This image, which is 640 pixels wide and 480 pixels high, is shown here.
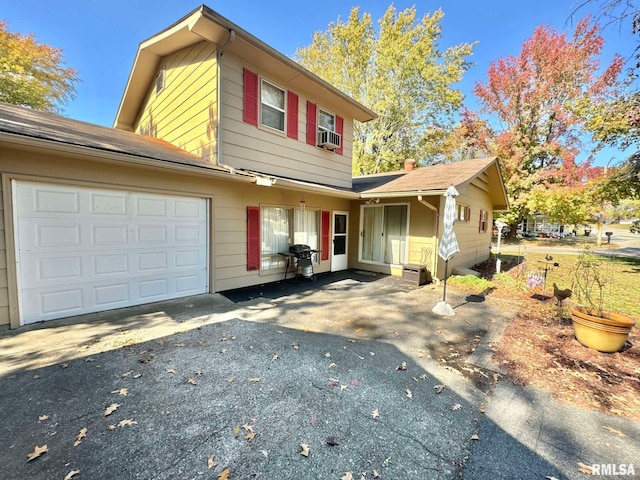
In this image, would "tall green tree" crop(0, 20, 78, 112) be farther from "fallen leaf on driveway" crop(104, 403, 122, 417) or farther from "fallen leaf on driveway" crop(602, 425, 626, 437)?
"fallen leaf on driveway" crop(602, 425, 626, 437)

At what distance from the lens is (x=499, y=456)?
200cm

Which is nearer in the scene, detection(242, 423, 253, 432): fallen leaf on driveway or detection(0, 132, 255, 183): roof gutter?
detection(242, 423, 253, 432): fallen leaf on driveway

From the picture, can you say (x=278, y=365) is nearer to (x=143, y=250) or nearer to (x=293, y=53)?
(x=143, y=250)

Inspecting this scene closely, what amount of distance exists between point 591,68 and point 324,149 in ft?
61.3

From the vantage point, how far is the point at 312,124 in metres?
7.84

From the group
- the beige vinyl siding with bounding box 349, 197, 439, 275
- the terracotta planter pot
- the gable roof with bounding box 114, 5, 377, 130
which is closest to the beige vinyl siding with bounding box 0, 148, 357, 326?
the beige vinyl siding with bounding box 349, 197, 439, 275

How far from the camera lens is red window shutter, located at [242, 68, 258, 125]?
6.15 m

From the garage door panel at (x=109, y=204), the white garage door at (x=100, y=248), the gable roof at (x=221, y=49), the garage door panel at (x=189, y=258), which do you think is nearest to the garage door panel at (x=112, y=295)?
the white garage door at (x=100, y=248)

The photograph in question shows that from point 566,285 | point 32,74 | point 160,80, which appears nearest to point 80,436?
point 160,80

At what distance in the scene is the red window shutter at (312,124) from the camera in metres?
7.70

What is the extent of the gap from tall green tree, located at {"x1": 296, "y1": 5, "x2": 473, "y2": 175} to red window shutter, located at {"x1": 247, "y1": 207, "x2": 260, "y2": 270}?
1294 centimetres

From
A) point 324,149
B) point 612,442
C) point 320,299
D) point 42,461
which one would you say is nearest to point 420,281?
point 320,299

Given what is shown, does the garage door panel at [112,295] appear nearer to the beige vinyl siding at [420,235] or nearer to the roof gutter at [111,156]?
the roof gutter at [111,156]

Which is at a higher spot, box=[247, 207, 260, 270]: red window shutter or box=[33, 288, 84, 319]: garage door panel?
box=[247, 207, 260, 270]: red window shutter
